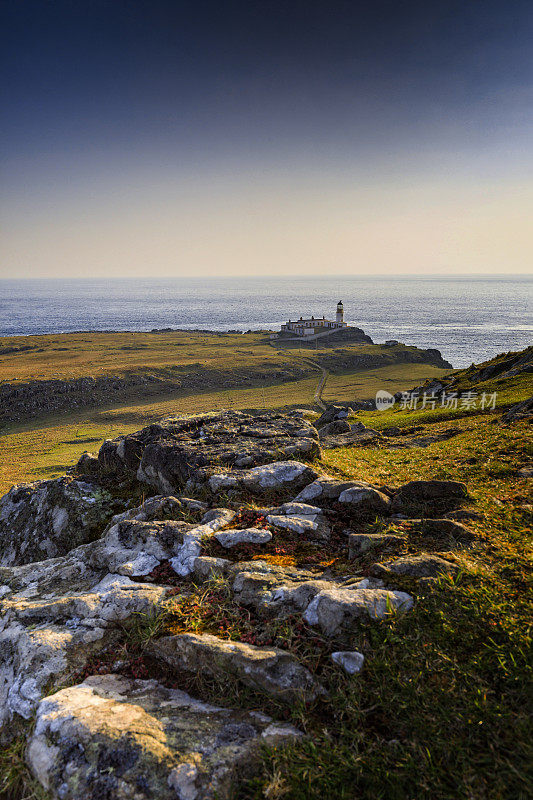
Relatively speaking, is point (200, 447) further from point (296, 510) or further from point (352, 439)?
point (352, 439)

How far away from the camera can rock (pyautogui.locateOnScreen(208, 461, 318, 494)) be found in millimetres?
9641

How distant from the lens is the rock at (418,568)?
574 cm

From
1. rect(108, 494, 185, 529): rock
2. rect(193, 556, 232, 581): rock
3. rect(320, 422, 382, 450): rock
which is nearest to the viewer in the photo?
rect(193, 556, 232, 581): rock

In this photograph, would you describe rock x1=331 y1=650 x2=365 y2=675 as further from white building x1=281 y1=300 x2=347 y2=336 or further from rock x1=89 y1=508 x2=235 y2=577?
white building x1=281 y1=300 x2=347 y2=336

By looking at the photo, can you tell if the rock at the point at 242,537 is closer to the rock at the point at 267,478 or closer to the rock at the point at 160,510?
the rock at the point at 160,510

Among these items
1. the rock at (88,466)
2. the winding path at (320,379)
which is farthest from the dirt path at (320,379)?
the rock at (88,466)

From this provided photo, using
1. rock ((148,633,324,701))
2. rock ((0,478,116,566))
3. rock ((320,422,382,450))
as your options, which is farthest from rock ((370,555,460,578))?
rock ((320,422,382,450))

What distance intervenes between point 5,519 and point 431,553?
12.1m

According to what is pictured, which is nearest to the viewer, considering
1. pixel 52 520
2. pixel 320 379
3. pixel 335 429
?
pixel 52 520

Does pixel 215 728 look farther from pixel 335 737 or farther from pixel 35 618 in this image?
pixel 35 618

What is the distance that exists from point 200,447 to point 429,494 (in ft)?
20.7

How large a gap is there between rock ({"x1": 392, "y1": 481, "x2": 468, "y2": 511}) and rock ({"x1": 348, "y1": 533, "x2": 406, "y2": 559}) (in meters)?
1.40

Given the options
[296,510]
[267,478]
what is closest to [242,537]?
[296,510]

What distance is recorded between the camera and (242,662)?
15.3 ft
